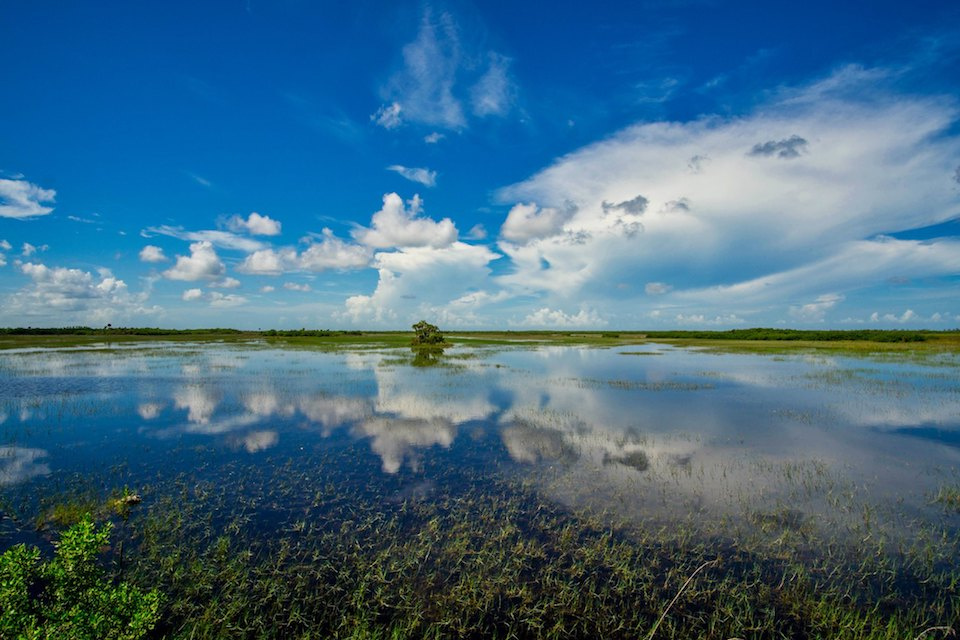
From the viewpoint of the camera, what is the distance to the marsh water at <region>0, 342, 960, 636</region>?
11797 mm

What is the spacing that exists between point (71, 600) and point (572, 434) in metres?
17.4

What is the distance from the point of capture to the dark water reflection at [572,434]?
529 inches

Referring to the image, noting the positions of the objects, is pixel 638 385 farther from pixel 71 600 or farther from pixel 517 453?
pixel 71 600

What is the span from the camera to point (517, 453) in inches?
684

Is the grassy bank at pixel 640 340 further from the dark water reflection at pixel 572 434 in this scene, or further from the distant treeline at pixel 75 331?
the dark water reflection at pixel 572 434

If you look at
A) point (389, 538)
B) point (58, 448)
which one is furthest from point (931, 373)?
point (58, 448)

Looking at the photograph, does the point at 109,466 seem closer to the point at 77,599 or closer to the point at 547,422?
the point at 77,599

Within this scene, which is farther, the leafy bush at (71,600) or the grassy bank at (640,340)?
the grassy bank at (640,340)

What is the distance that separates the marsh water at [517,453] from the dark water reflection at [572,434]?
0.33 ft

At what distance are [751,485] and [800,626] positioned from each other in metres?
7.28

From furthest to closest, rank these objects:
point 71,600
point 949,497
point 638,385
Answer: point 638,385
point 949,497
point 71,600

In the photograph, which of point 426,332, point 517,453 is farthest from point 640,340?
point 517,453

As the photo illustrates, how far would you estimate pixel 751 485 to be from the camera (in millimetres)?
14102

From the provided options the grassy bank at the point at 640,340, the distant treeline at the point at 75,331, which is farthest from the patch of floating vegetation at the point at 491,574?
the distant treeline at the point at 75,331
